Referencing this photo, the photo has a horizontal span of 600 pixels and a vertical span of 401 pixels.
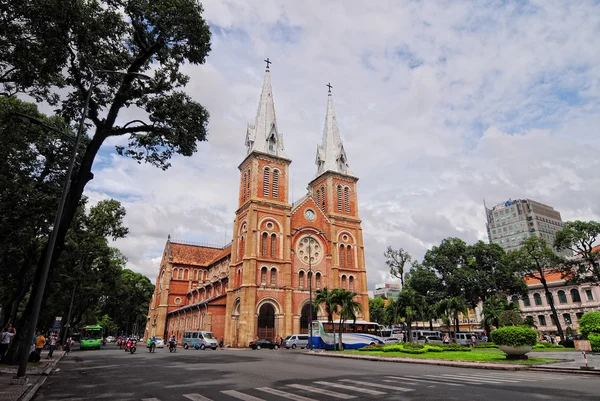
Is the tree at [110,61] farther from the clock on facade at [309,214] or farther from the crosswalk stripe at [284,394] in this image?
the clock on facade at [309,214]

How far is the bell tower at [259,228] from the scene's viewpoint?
40019 mm

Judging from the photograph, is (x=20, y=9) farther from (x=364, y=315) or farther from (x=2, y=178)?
(x=364, y=315)

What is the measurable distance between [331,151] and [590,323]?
Answer: 37.9 m

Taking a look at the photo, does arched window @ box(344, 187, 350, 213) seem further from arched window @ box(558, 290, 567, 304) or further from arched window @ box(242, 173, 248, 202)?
arched window @ box(558, 290, 567, 304)

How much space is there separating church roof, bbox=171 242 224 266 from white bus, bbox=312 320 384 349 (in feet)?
122

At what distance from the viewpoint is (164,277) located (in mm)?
62688

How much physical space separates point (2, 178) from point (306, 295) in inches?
1246

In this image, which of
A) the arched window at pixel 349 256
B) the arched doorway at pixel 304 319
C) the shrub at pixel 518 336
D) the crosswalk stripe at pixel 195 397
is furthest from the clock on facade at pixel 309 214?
the crosswalk stripe at pixel 195 397

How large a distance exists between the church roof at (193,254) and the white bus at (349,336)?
37.0m

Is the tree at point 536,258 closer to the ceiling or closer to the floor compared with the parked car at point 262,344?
closer to the ceiling

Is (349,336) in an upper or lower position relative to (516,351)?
upper

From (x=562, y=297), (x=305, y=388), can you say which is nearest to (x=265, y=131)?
(x=305, y=388)

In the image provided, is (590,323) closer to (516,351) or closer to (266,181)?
(516,351)

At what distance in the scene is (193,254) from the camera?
67000mm
